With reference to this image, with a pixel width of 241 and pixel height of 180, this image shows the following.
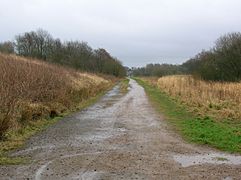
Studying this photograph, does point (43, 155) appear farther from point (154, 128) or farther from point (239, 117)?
point (239, 117)

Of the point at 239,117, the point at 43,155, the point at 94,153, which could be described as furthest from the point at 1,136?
the point at 239,117

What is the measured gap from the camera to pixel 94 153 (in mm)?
9711

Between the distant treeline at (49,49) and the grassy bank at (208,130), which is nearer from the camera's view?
the grassy bank at (208,130)

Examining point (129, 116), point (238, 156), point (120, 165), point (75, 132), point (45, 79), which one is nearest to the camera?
point (120, 165)

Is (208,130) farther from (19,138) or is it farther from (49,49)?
(49,49)

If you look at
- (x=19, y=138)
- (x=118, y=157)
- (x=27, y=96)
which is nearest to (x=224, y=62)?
(x=27, y=96)

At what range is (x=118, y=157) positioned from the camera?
914 centimetres

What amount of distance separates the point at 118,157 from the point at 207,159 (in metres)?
2.07

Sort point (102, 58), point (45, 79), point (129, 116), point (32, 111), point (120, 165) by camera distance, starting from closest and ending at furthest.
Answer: point (120, 165)
point (32, 111)
point (129, 116)
point (45, 79)
point (102, 58)

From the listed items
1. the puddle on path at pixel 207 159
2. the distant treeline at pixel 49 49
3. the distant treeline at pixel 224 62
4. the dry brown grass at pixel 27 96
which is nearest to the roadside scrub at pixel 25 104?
the dry brown grass at pixel 27 96

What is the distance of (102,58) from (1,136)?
93.6 m

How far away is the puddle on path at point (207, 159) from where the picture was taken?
28.5 feet

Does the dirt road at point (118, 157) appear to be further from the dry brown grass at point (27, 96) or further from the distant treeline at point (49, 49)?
the distant treeline at point (49, 49)

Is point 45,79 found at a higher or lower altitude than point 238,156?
higher
